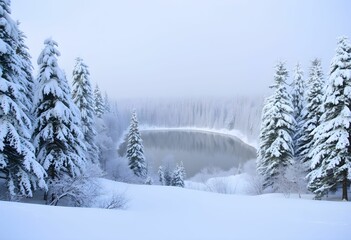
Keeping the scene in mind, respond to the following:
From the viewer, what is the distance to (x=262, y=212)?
10688 mm

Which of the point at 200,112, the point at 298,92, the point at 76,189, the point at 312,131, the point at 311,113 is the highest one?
the point at 298,92

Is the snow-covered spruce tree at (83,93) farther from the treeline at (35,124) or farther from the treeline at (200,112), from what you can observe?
the treeline at (200,112)

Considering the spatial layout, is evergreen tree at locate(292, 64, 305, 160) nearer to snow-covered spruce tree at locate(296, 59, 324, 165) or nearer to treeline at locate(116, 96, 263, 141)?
snow-covered spruce tree at locate(296, 59, 324, 165)

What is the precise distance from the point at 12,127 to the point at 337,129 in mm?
18136

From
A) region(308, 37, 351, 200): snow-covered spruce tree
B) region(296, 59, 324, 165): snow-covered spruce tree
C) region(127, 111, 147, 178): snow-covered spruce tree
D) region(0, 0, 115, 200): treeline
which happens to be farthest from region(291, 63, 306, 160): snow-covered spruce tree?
region(0, 0, 115, 200): treeline

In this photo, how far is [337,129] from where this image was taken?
15789 mm

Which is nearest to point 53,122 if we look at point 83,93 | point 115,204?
point 115,204

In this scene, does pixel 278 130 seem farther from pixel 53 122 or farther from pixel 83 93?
pixel 83 93

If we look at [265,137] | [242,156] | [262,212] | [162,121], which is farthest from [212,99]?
[262,212]

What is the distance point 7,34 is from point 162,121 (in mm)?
156112

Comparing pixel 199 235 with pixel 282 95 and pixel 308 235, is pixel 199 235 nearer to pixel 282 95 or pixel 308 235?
pixel 308 235

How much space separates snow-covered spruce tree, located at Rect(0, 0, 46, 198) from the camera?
985 cm

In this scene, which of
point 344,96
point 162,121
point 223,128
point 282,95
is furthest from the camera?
point 162,121

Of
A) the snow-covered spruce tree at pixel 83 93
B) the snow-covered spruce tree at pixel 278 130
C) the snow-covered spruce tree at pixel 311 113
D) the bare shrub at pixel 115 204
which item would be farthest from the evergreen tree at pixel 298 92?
the bare shrub at pixel 115 204
